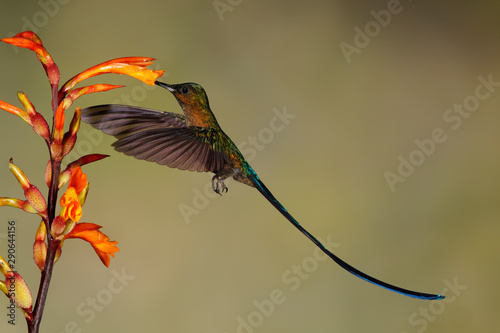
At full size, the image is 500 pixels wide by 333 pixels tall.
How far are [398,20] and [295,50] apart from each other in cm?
37

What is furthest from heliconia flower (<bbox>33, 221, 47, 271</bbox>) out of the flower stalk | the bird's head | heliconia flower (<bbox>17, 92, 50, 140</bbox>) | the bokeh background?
the bokeh background

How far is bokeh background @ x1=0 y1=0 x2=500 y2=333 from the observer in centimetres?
149

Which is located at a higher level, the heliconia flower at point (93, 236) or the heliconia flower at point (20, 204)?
the heliconia flower at point (20, 204)

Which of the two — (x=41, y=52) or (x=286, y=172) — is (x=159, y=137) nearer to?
(x=41, y=52)

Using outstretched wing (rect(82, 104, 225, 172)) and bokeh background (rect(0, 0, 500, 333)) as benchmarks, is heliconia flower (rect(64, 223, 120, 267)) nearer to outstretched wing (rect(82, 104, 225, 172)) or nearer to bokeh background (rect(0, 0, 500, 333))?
outstretched wing (rect(82, 104, 225, 172))

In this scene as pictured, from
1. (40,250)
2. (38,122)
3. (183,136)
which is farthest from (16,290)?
(183,136)

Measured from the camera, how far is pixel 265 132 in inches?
63.3

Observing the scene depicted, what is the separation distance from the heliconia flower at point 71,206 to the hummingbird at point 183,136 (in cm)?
13

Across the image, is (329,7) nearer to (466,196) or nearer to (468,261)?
(466,196)

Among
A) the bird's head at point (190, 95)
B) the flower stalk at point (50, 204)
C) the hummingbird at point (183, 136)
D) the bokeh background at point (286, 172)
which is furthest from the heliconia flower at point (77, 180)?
the bokeh background at point (286, 172)

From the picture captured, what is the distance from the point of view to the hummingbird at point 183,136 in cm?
73

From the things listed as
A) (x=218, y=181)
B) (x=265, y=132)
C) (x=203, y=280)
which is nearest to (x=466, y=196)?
(x=265, y=132)

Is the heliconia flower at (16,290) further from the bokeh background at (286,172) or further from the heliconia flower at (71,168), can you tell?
the bokeh background at (286,172)

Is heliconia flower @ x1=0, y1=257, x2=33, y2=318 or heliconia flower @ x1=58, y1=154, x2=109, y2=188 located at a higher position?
heliconia flower @ x1=58, y1=154, x2=109, y2=188
